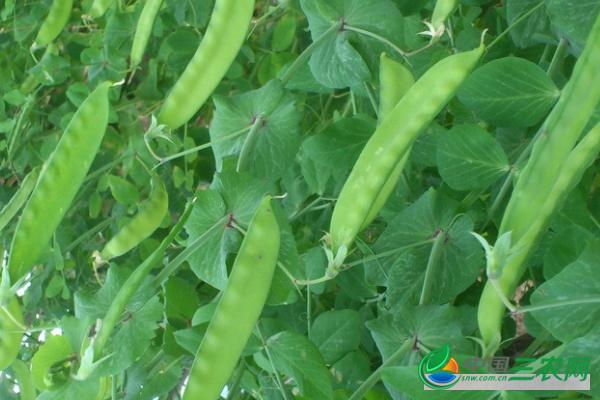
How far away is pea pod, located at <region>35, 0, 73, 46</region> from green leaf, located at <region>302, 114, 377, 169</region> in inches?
21.3

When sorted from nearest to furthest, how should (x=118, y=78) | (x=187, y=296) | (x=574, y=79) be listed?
(x=574, y=79) → (x=187, y=296) → (x=118, y=78)

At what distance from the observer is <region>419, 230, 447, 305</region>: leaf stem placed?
1.91ft

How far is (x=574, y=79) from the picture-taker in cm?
47

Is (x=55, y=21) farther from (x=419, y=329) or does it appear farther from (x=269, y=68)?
(x=419, y=329)

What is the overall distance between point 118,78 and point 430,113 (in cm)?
66

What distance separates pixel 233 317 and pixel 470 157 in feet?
0.90

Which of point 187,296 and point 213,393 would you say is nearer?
point 213,393

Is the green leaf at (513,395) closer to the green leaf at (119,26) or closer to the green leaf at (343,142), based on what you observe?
the green leaf at (343,142)

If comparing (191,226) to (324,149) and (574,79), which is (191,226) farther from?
(574,79)

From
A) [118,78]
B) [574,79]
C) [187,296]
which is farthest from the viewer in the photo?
[118,78]

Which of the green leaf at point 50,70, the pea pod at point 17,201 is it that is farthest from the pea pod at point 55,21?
the pea pod at point 17,201

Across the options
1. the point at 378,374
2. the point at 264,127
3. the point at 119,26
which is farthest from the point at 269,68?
the point at 378,374

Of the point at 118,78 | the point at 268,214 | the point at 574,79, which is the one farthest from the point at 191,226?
Answer: the point at 118,78

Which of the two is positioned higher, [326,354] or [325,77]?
[325,77]
